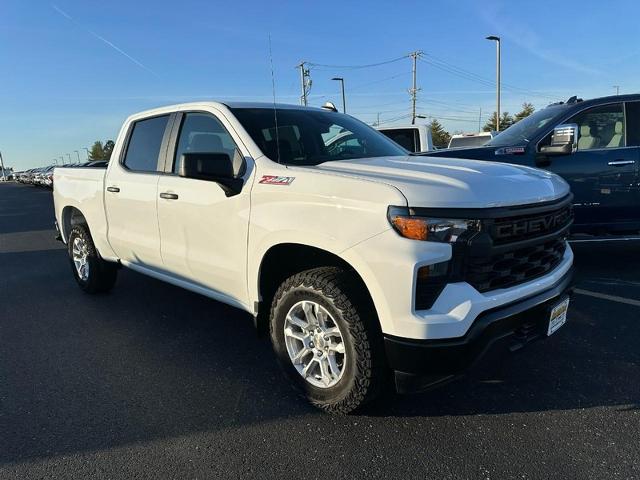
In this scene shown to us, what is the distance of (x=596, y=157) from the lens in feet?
18.3

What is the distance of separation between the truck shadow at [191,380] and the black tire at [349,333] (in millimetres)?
177

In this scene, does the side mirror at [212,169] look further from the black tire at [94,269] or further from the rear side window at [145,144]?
the black tire at [94,269]

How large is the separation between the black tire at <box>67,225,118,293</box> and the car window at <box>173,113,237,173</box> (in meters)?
1.81

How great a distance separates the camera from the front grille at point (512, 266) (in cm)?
245

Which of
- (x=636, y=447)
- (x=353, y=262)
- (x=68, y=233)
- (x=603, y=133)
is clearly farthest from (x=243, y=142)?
(x=603, y=133)

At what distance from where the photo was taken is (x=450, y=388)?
3.17 meters

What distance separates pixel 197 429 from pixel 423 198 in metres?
1.77

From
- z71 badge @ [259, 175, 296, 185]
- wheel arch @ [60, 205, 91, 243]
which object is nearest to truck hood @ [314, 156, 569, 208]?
z71 badge @ [259, 175, 296, 185]

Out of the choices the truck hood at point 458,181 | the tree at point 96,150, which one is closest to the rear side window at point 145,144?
the truck hood at point 458,181

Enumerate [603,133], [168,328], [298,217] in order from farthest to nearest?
[603,133] → [168,328] → [298,217]

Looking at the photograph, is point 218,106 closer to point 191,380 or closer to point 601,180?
point 191,380

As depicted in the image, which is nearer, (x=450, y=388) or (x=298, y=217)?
(x=298, y=217)

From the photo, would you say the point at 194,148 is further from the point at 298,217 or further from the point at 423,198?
the point at 423,198

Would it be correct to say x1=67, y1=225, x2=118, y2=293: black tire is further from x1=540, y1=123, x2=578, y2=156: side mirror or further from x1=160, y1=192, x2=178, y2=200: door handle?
x1=540, y1=123, x2=578, y2=156: side mirror
